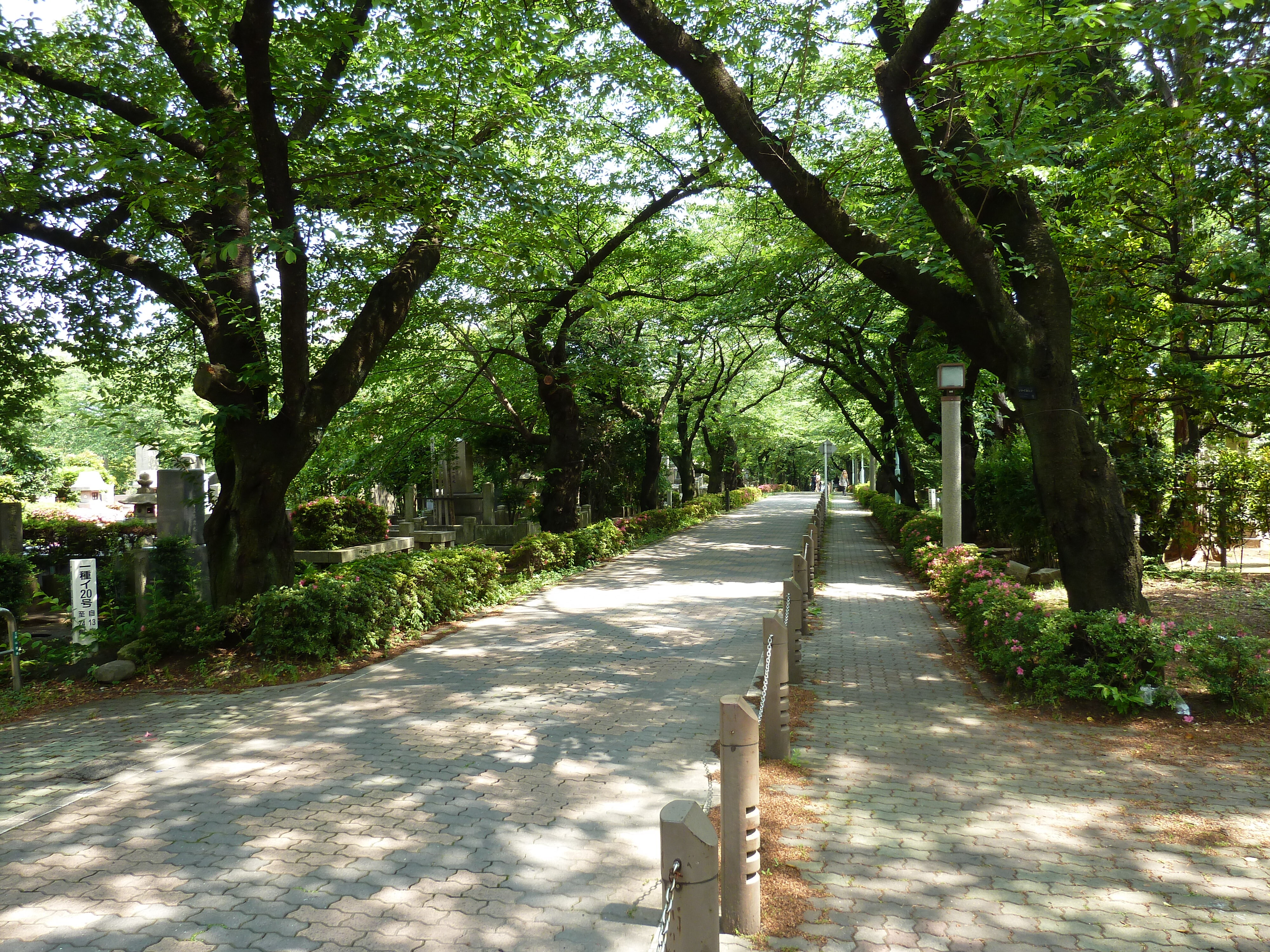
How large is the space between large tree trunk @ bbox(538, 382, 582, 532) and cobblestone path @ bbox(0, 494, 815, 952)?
29.0 ft

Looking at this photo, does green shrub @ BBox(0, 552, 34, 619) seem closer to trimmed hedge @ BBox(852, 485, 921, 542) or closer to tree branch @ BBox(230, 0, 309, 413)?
tree branch @ BBox(230, 0, 309, 413)

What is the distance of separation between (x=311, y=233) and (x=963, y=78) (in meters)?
7.11

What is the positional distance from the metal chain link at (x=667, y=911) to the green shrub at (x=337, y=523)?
13270mm

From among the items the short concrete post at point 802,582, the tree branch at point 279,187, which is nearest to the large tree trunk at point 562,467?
the short concrete post at point 802,582

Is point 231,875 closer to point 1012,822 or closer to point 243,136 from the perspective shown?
point 1012,822

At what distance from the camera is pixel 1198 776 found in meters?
5.34

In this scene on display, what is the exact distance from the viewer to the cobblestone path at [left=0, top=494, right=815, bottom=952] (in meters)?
3.69

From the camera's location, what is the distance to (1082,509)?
7375mm

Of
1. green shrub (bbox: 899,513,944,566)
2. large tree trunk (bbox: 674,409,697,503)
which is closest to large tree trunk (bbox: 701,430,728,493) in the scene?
large tree trunk (bbox: 674,409,697,503)

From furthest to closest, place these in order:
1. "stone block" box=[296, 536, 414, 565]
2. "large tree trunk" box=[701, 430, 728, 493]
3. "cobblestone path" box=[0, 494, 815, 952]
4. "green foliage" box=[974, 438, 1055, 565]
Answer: "large tree trunk" box=[701, 430, 728, 493] < "stone block" box=[296, 536, 414, 565] < "green foliage" box=[974, 438, 1055, 565] < "cobblestone path" box=[0, 494, 815, 952]

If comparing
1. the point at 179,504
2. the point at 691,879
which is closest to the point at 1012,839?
the point at 691,879

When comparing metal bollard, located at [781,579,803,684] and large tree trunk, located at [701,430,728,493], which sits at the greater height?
large tree trunk, located at [701,430,728,493]

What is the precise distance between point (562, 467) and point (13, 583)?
31.7 ft

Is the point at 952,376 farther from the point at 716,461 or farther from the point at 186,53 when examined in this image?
the point at 716,461
